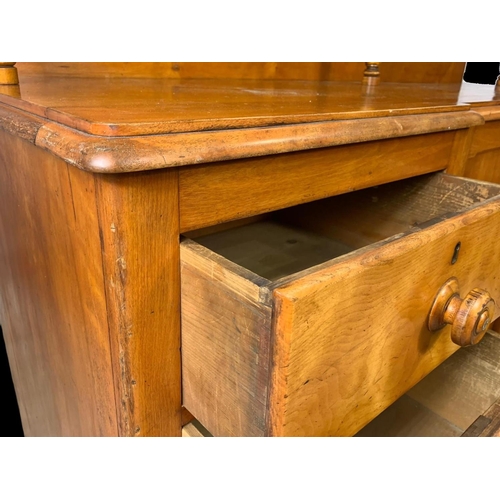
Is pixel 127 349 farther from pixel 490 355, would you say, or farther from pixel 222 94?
pixel 490 355

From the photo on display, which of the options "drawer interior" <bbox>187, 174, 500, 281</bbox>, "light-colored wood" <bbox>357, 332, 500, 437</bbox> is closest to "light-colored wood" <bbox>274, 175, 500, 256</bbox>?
"drawer interior" <bbox>187, 174, 500, 281</bbox>

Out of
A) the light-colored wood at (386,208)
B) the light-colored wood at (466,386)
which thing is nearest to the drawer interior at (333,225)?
the light-colored wood at (386,208)

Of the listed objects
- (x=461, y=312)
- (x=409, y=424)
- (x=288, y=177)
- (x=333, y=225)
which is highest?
(x=288, y=177)

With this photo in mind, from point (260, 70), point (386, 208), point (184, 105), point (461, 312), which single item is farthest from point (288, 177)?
point (260, 70)

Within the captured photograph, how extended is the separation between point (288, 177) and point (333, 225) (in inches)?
18.3

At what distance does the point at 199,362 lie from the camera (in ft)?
1.62

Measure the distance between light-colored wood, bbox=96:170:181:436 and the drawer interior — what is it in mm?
366

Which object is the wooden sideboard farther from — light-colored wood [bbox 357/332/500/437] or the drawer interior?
light-colored wood [bbox 357/332/500/437]

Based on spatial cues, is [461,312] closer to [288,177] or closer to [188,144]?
[288,177]

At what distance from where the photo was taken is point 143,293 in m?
0.47

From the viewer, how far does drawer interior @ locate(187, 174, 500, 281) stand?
2.64 ft

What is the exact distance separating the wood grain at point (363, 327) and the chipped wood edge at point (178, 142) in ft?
0.47

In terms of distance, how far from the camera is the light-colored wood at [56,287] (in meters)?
0.49

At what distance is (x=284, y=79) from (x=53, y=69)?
49 centimetres
